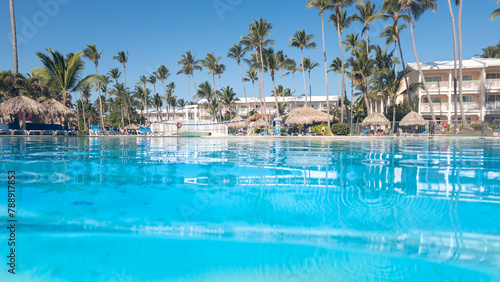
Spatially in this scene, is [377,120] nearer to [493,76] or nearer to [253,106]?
[493,76]

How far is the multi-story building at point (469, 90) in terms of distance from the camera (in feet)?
105

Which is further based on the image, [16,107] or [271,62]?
[271,62]

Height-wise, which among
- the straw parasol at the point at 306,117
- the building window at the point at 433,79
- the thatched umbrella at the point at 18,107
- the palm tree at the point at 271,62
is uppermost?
the palm tree at the point at 271,62

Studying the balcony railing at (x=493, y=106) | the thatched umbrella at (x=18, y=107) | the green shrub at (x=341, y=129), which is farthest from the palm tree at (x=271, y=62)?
the thatched umbrella at (x=18, y=107)

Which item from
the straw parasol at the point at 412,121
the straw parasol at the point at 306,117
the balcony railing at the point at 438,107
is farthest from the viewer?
the balcony railing at the point at 438,107

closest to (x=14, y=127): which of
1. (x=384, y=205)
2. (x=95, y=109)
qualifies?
(x=384, y=205)

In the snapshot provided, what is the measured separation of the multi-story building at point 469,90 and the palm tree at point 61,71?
3365 centimetres

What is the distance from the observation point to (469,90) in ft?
105

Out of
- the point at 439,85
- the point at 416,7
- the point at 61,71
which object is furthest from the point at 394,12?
the point at 61,71

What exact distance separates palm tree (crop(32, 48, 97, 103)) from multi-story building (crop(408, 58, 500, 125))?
33651mm

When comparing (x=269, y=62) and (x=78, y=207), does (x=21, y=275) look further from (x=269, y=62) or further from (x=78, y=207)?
(x=269, y=62)

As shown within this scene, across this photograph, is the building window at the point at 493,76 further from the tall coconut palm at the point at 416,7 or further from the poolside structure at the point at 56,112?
the poolside structure at the point at 56,112

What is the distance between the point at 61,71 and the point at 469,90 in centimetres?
3927

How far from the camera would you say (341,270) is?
2031 millimetres
